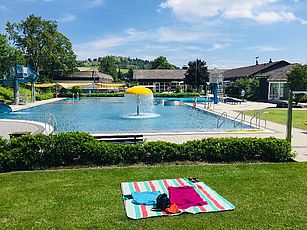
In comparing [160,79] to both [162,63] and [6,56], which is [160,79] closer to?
[6,56]

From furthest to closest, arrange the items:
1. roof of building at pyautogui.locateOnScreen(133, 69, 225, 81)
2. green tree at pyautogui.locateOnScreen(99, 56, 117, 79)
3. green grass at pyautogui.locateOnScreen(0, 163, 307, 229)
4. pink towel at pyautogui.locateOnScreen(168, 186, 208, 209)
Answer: green tree at pyautogui.locateOnScreen(99, 56, 117, 79) < roof of building at pyautogui.locateOnScreen(133, 69, 225, 81) < pink towel at pyautogui.locateOnScreen(168, 186, 208, 209) < green grass at pyautogui.locateOnScreen(0, 163, 307, 229)

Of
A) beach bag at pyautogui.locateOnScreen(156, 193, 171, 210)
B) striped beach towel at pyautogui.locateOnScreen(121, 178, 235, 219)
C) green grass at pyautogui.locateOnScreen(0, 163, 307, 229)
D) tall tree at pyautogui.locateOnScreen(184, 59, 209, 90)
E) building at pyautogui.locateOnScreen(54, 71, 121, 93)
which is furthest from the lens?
building at pyautogui.locateOnScreen(54, 71, 121, 93)

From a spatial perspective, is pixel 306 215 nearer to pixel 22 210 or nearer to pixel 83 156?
pixel 22 210

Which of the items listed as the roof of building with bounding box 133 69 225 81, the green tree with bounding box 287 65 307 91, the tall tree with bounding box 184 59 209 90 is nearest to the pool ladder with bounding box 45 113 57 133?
the green tree with bounding box 287 65 307 91

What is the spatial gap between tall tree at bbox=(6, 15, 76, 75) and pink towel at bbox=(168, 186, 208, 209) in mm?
58737

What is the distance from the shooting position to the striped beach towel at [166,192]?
5773 millimetres

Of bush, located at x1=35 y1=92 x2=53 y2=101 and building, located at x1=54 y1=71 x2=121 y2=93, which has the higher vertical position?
building, located at x1=54 y1=71 x2=121 y2=93

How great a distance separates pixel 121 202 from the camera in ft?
20.7

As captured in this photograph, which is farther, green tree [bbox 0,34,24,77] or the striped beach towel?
green tree [bbox 0,34,24,77]

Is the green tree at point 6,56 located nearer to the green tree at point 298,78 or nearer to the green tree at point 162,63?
the green tree at point 298,78

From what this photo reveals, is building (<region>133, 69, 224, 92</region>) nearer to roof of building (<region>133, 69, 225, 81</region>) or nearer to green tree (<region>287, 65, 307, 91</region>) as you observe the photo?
roof of building (<region>133, 69, 225, 81</region>)

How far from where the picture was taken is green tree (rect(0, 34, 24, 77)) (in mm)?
47312

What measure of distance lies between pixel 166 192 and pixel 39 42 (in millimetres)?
60009

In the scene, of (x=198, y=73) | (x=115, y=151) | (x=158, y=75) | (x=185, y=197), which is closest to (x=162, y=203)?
(x=185, y=197)
